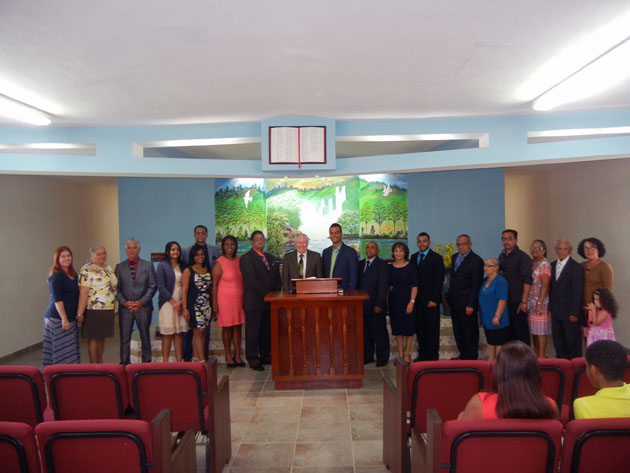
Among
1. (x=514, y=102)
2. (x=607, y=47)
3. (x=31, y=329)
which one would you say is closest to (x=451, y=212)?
(x=514, y=102)

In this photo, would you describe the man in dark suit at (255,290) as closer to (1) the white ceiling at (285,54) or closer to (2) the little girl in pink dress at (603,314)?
(1) the white ceiling at (285,54)

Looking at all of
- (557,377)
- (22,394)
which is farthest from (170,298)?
(557,377)

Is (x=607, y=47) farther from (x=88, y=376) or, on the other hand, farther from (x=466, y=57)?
(x=88, y=376)

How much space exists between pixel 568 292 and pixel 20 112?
5.85 m

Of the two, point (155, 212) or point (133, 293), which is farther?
point (155, 212)

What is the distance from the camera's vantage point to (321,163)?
476 centimetres

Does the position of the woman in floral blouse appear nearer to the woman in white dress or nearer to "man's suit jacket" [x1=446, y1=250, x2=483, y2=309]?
the woman in white dress

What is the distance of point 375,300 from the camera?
17.5ft

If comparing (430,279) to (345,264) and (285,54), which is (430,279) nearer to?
(345,264)

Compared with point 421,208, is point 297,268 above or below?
below

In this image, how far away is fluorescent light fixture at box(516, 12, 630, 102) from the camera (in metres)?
2.72

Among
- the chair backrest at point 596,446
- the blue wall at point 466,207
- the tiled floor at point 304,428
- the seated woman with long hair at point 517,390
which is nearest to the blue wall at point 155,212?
the tiled floor at point 304,428

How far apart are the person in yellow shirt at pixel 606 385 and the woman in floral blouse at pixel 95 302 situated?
442 cm

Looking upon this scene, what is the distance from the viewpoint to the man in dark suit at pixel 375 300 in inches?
208
